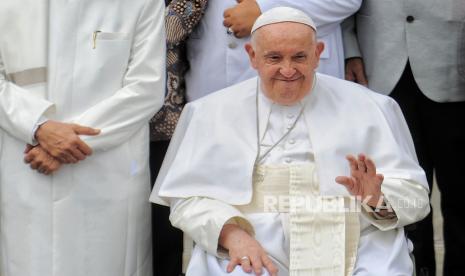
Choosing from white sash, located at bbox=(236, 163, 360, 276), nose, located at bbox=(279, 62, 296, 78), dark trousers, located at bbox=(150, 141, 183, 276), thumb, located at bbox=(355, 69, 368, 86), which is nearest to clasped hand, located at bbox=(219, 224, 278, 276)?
white sash, located at bbox=(236, 163, 360, 276)

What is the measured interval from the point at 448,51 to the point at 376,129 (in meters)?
0.76

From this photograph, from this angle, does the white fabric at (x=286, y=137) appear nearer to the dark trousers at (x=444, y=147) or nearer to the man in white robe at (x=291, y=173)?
the man in white robe at (x=291, y=173)

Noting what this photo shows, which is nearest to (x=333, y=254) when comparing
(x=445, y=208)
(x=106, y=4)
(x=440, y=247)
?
(x=445, y=208)

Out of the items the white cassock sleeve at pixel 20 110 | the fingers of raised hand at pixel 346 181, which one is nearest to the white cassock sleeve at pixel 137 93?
the white cassock sleeve at pixel 20 110

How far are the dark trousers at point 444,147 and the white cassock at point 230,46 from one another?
0.40 m

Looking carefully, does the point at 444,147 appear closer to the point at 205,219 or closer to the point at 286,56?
the point at 286,56

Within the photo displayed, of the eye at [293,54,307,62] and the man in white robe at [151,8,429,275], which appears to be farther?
the eye at [293,54,307,62]

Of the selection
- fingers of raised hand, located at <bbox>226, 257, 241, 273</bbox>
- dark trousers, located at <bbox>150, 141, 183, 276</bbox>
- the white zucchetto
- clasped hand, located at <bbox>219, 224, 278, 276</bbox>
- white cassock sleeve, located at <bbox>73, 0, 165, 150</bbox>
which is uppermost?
the white zucchetto

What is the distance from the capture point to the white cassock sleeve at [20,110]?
15.0 feet

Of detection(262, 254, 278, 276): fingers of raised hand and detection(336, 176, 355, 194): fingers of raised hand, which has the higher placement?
detection(336, 176, 355, 194): fingers of raised hand

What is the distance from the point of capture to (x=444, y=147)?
17.7ft

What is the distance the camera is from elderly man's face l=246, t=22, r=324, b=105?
15.3ft

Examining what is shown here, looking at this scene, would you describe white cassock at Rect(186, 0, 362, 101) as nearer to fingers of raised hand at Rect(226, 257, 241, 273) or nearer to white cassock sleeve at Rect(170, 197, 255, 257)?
white cassock sleeve at Rect(170, 197, 255, 257)

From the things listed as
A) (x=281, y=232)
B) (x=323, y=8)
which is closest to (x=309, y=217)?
(x=281, y=232)
